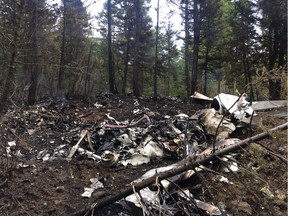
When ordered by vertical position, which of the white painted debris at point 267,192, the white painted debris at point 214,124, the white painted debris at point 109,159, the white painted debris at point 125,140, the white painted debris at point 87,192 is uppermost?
the white painted debris at point 214,124

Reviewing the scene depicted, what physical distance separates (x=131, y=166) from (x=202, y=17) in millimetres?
14447

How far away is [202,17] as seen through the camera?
18047mm

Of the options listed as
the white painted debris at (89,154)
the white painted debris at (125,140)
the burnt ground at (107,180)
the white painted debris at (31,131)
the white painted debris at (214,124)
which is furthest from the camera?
the white painted debris at (31,131)

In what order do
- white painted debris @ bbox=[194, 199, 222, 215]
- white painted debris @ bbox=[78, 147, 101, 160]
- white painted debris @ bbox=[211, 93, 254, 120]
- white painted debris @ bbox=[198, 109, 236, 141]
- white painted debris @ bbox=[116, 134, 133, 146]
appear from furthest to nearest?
1. white painted debris @ bbox=[211, 93, 254, 120]
2. white painted debris @ bbox=[198, 109, 236, 141]
3. white painted debris @ bbox=[116, 134, 133, 146]
4. white painted debris @ bbox=[78, 147, 101, 160]
5. white painted debris @ bbox=[194, 199, 222, 215]

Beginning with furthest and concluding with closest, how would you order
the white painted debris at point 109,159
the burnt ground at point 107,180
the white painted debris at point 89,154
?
the white painted debris at point 89,154 → the white painted debris at point 109,159 → the burnt ground at point 107,180

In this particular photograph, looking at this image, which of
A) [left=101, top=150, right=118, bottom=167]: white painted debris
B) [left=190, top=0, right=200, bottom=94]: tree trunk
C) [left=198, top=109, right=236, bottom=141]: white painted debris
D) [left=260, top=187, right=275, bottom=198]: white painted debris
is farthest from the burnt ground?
[left=190, top=0, right=200, bottom=94]: tree trunk

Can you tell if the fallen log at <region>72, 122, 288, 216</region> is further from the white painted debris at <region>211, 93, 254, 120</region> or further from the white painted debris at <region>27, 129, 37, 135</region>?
the white painted debris at <region>27, 129, 37, 135</region>

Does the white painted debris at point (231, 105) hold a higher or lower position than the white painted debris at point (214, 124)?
higher

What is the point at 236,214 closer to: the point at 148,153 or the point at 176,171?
the point at 176,171


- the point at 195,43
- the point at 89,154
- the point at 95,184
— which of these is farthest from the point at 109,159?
the point at 195,43

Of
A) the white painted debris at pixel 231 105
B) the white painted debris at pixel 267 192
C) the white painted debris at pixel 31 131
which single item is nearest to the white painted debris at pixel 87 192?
the white painted debris at pixel 267 192

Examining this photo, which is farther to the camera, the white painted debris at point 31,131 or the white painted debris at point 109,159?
the white painted debris at point 31,131

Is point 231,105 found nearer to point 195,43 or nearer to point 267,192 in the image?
point 267,192

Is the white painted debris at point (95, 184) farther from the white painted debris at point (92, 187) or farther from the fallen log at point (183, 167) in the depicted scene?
the fallen log at point (183, 167)
